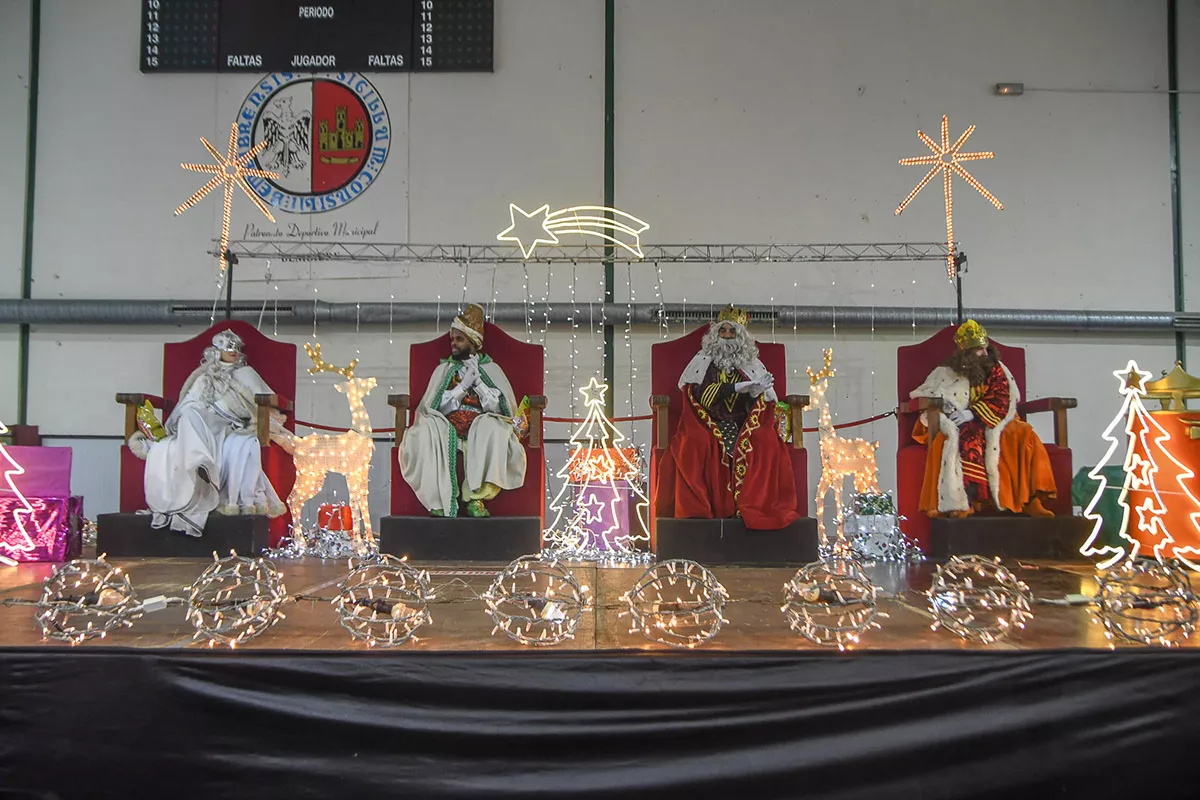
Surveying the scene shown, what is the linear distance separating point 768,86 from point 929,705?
6.53 m

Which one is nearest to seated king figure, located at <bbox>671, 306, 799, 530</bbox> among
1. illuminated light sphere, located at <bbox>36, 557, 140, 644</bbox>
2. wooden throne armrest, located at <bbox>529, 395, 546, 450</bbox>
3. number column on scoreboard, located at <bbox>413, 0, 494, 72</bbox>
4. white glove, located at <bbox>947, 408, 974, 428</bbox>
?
wooden throne armrest, located at <bbox>529, 395, 546, 450</bbox>

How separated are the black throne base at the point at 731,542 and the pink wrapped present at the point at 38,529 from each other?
3.55 meters

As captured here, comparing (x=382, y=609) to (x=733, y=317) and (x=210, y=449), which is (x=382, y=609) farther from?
(x=733, y=317)

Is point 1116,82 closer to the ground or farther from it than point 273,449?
farther from it

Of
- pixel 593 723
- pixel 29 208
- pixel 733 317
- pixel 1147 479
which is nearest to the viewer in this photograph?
pixel 593 723

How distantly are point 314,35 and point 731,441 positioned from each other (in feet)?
18.7

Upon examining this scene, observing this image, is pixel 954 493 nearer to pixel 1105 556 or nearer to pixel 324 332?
pixel 1105 556

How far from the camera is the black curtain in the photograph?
81.4 inches

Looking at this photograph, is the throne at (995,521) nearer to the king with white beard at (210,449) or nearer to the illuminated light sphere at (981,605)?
the illuminated light sphere at (981,605)

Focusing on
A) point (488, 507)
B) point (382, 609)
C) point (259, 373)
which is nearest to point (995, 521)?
point (488, 507)

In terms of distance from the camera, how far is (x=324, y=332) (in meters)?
7.16

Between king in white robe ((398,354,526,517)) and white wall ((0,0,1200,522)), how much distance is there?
8.05 feet

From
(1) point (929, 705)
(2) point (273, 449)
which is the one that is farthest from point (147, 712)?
(2) point (273, 449)

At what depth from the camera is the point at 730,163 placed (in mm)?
7312
